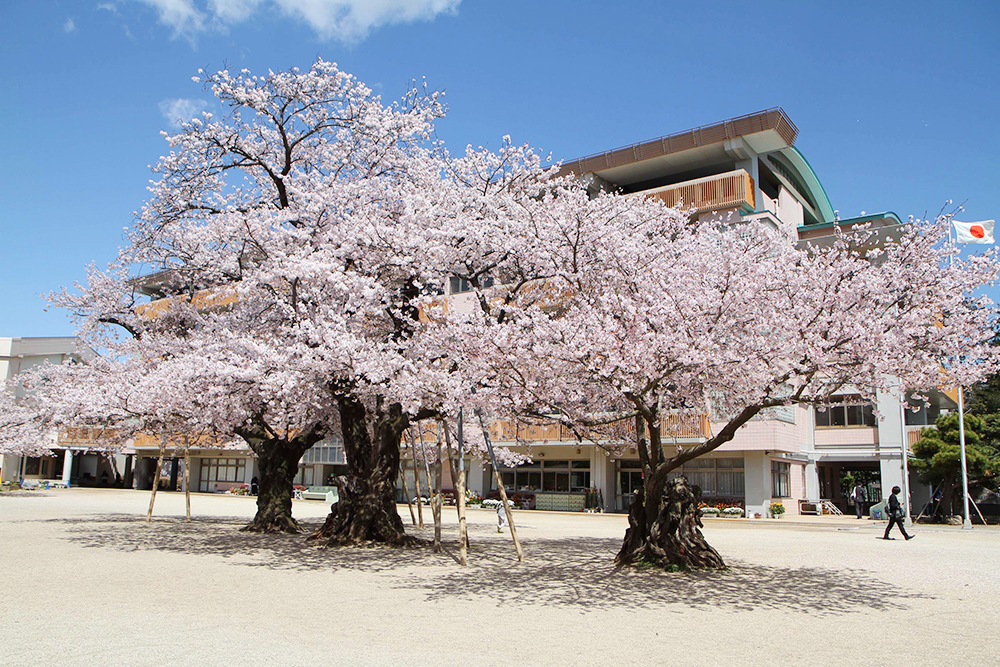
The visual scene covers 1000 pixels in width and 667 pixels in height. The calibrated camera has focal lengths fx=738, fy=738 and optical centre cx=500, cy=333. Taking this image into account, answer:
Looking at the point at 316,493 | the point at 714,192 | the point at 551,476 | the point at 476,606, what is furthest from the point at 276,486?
the point at 316,493

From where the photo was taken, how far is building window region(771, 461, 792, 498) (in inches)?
1189

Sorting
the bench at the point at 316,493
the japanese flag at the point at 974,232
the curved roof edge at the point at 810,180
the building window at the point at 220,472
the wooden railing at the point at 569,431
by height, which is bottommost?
→ the bench at the point at 316,493

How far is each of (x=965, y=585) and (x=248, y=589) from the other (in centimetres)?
1040

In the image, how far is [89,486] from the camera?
52500 millimetres

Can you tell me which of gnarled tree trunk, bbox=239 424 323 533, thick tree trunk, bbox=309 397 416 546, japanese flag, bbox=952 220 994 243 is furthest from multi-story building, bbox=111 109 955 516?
thick tree trunk, bbox=309 397 416 546

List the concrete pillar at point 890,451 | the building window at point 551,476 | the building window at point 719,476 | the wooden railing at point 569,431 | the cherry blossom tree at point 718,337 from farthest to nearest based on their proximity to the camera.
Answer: the building window at point 551,476, the concrete pillar at point 890,451, the building window at point 719,476, the wooden railing at point 569,431, the cherry blossom tree at point 718,337

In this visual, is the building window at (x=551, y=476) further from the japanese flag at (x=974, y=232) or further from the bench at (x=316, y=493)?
the japanese flag at (x=974, y=232)

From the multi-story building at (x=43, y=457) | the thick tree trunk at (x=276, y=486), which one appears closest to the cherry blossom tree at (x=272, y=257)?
the thick tree trunk at (x=276, y=486)

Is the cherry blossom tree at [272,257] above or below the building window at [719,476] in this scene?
above

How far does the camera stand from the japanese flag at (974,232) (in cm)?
2461

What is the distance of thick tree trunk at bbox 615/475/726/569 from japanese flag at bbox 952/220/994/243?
18331 millimetres

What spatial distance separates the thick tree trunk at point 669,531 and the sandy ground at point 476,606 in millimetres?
411

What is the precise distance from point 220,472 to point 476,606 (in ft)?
143

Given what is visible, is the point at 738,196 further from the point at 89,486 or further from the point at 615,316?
the point at 89,486
